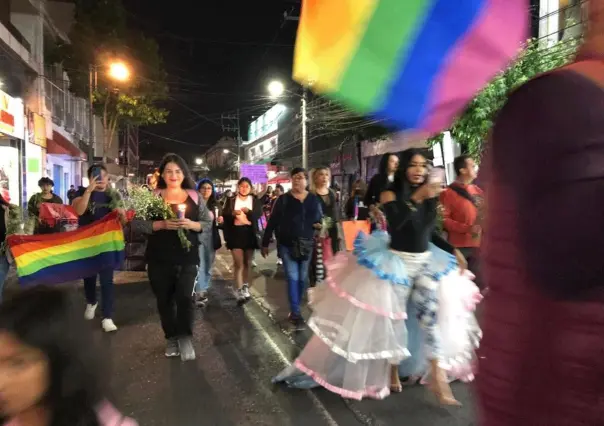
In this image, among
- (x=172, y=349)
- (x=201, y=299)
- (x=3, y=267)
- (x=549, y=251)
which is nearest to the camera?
(x=549, y=251)

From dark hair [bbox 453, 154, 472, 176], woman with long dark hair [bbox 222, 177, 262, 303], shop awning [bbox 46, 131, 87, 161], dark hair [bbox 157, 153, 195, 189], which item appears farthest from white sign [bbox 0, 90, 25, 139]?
dark hair [bbox 453, 154, 472, 176]

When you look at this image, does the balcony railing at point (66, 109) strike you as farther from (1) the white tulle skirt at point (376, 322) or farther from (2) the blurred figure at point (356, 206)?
(1) the white tulle skirt at point (376, 322)

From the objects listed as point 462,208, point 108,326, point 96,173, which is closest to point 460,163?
point 462,208

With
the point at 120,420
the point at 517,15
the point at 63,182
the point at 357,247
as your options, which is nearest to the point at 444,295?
A: the point at 357,247

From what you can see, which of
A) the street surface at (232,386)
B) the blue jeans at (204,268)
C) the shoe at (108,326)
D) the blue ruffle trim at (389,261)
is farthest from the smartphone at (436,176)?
the blue jeans at (204,268)

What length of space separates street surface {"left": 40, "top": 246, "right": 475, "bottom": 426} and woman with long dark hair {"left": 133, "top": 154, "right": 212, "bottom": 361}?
0.27m

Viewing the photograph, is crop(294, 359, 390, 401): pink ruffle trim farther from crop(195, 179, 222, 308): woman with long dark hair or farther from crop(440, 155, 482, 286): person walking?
crop(195, 179, 222, 308): woman with long dark hair

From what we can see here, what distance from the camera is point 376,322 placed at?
379 centimetres

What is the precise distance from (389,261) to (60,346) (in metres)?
2.64

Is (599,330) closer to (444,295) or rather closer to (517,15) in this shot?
(517,15)

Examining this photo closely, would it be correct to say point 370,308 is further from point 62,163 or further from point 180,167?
point 62,163

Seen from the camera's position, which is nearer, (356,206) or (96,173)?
(96,173)

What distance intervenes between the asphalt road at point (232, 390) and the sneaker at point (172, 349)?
8 cm

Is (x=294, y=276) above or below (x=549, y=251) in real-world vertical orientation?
below
